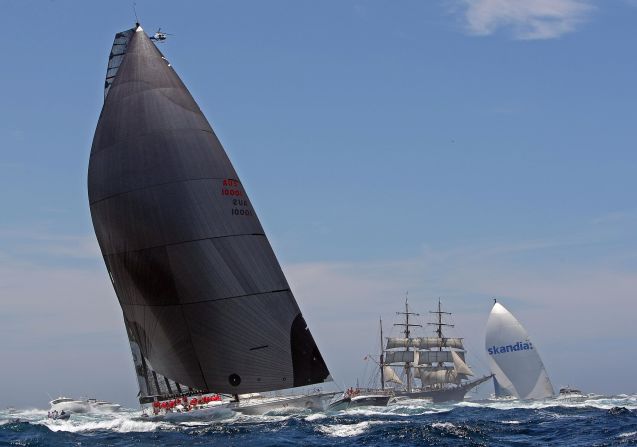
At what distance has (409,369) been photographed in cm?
14675

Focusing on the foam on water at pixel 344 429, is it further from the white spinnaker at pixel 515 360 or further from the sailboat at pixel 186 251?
the white spinnaker at pixel 515 360

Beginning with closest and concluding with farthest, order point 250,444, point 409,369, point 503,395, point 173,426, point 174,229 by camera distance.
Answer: point 250,444 → point 174,229 → point 173,426 → point 503,395 → point 409,369

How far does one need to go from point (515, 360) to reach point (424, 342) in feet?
143

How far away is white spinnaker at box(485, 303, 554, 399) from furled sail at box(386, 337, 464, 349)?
40600 millimetres

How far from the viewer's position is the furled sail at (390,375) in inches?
5679

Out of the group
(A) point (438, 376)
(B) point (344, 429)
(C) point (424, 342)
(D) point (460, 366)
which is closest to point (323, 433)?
(B) point (344, 429)

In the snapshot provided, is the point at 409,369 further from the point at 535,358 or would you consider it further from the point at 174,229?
the point at 174,229

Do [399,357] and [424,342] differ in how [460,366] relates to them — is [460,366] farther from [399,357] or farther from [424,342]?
[399,357]

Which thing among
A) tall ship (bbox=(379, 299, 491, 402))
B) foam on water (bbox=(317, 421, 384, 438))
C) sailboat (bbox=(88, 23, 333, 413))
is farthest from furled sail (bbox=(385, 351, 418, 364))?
sailboat (bbox=(88, 23, 333, 413))

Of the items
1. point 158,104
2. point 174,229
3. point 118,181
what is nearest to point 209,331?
point 174,229

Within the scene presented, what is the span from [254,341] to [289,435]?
13.3ft

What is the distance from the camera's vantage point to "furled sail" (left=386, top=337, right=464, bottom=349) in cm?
14775

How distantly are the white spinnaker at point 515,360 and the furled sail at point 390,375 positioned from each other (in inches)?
1500

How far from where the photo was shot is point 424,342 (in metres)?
150
